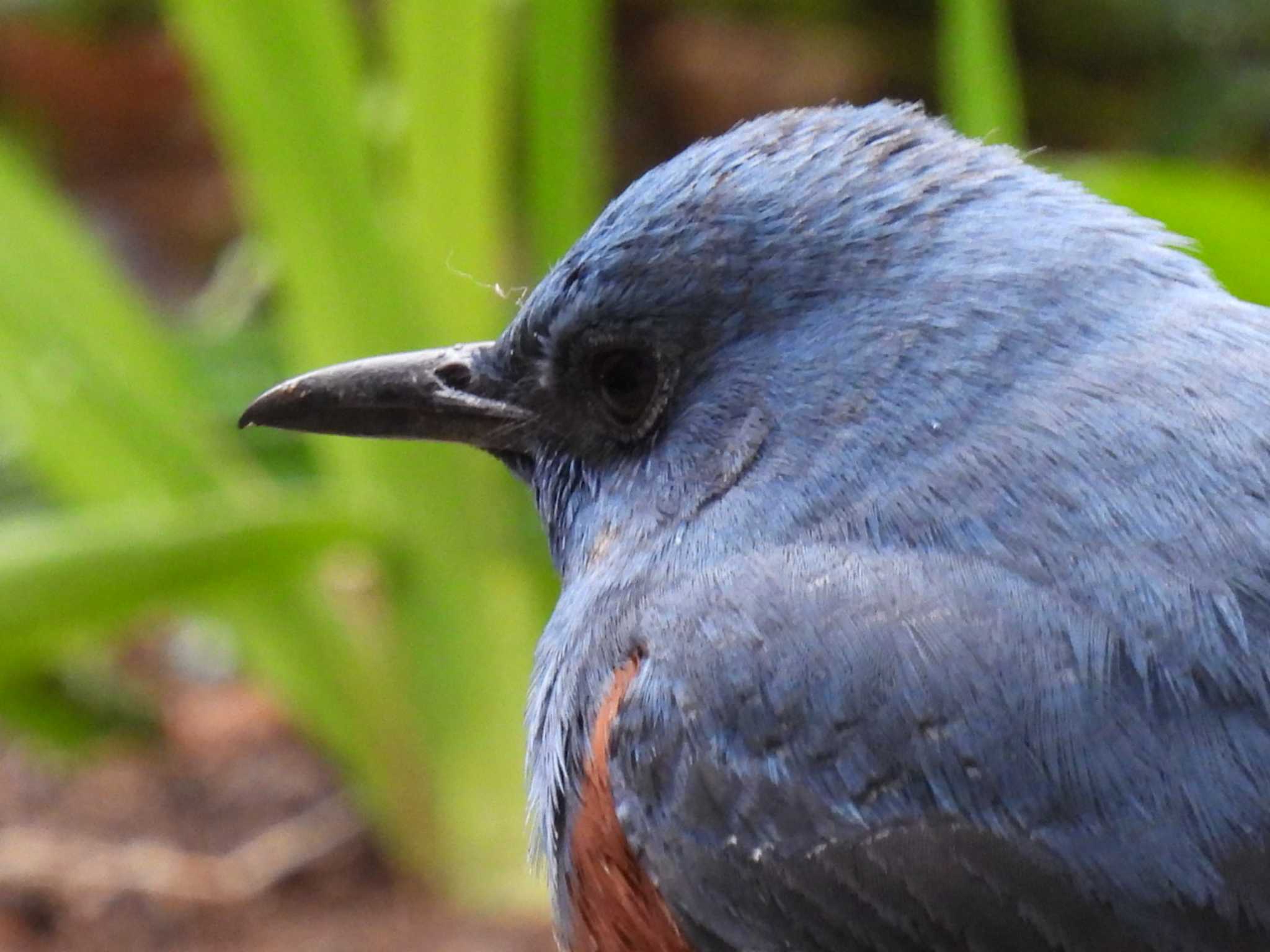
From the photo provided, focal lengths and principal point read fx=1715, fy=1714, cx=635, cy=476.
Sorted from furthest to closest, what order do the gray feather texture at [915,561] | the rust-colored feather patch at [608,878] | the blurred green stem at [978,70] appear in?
the blurred green stem at [978,70] → the rust-colored feather patch at [608,878] → the gray feather texture at [915,561]

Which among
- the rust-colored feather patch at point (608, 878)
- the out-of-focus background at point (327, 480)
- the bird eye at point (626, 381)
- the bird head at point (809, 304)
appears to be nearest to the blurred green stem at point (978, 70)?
the out-of-focus background at point (327, 480)

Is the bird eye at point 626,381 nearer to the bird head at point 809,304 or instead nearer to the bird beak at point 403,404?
the bird head at point 809,304

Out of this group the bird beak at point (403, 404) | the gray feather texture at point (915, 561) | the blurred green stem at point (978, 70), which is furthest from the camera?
the blurred green stem at point (978, 70)

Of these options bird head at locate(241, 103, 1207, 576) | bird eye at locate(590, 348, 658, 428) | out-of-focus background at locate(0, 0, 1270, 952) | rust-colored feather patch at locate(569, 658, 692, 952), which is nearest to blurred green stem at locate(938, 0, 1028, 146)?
out-of-focus background at locate(0, 0, 1270, 952)

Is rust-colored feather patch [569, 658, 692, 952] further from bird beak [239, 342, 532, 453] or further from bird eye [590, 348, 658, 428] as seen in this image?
bird beak [239, 342, 532, 453]

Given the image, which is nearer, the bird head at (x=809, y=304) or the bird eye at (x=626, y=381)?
the bird head at (x=809, y=304)

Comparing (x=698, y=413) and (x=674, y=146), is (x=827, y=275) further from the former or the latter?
(x=674, y=146)
